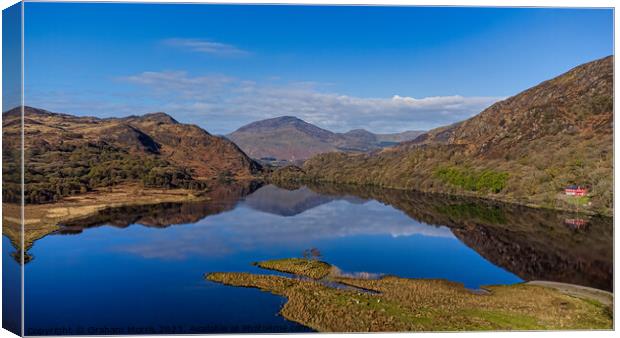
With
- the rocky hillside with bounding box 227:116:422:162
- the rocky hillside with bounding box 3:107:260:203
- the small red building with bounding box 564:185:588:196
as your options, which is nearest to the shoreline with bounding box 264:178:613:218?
the small red building with bounding box 564:185:588:196

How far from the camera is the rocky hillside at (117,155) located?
67.5 m

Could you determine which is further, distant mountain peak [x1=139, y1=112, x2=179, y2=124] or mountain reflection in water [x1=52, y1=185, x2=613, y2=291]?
distant mountain peak [x1=139, y1=112, x2=179, y2=124]

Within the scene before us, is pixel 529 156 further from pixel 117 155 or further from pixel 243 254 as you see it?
pixel 117 155

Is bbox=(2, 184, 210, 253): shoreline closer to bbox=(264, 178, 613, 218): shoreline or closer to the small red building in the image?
bbox=(264, 178, 613, 218): shoreline

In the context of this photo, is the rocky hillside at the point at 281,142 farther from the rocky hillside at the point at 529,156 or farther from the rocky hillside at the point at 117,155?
the rocky hillside at the point at 117,155

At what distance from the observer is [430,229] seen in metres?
60.9

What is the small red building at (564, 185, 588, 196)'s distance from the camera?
221 ft

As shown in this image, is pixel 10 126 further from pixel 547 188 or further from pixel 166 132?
pixel 166 132

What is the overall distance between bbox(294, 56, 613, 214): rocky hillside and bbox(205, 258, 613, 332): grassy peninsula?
63.6 feet

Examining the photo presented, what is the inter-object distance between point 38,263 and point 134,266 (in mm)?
6860

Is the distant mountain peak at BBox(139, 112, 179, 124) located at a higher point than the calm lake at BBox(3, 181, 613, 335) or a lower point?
higher

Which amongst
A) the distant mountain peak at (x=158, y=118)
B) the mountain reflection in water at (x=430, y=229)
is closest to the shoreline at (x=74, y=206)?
the mountain reflection in water at (x=430, y=229)

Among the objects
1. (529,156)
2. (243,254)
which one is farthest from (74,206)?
(529,156)

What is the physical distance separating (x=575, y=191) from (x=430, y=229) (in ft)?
74.7
